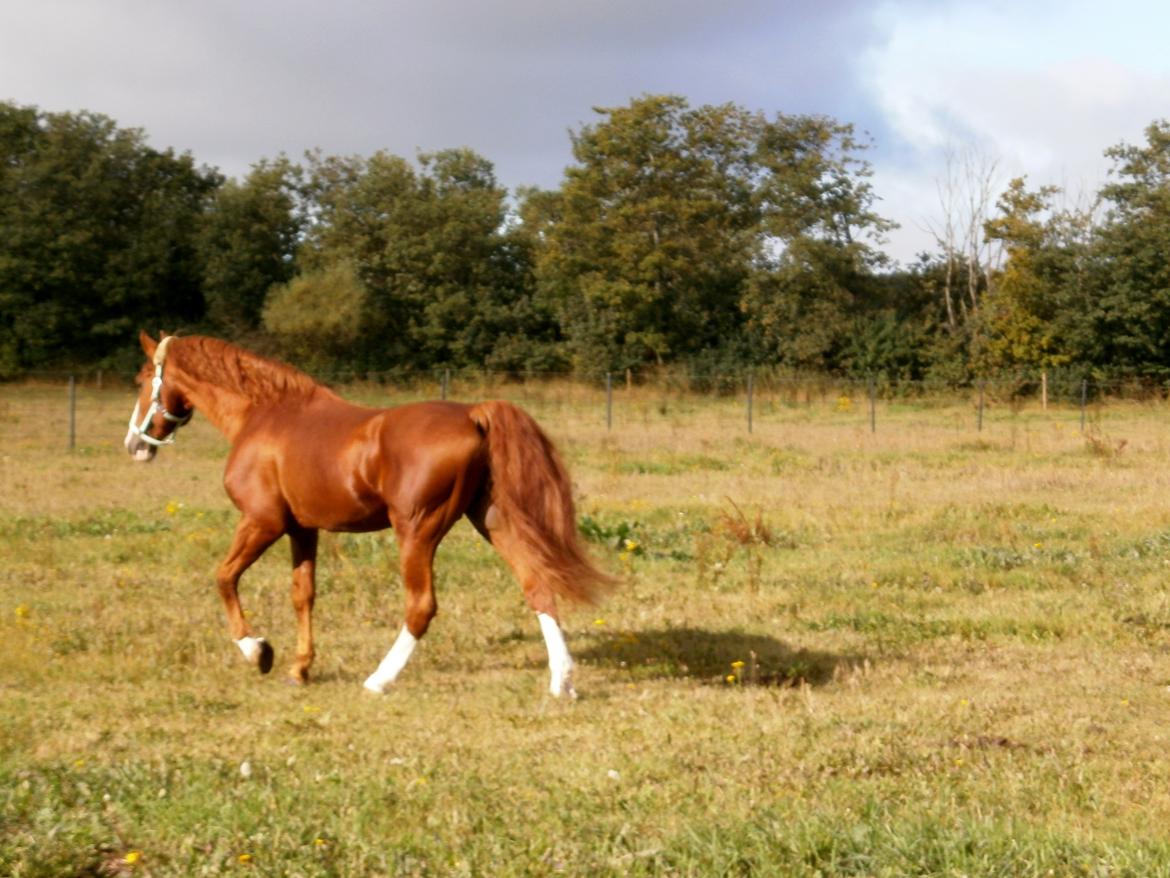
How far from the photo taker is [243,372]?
833 cm

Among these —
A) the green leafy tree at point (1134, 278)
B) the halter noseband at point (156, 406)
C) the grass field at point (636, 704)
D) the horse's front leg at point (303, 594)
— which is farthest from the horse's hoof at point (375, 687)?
the green leafy tree at point (1134, 278)

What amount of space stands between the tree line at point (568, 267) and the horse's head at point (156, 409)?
37943 mm

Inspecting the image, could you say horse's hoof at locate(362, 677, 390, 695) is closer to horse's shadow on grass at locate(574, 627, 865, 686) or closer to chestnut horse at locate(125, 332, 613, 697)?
chestnut horse at locate(125, 332, 613, 697)

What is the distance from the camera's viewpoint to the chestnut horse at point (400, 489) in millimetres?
7359

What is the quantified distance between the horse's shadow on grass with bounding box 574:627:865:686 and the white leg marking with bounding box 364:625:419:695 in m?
1.46

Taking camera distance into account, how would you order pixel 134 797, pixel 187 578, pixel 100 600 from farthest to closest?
pixel 187 578, pixel 100 600, pixel 134 797

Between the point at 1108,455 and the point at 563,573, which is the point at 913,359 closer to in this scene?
the point at 1108,455

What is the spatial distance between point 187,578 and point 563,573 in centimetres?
465

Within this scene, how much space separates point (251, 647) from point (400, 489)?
52.5 inches

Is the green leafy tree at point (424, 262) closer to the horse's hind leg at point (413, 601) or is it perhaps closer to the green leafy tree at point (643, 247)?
the green leafy tree at point (643, 247)

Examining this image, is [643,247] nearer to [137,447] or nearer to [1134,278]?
[1134,278]

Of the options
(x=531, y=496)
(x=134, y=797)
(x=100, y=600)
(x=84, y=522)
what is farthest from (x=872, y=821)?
(x=84, y=522)

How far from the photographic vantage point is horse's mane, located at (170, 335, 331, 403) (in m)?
8.24

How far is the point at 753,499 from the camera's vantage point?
53.7 feet
